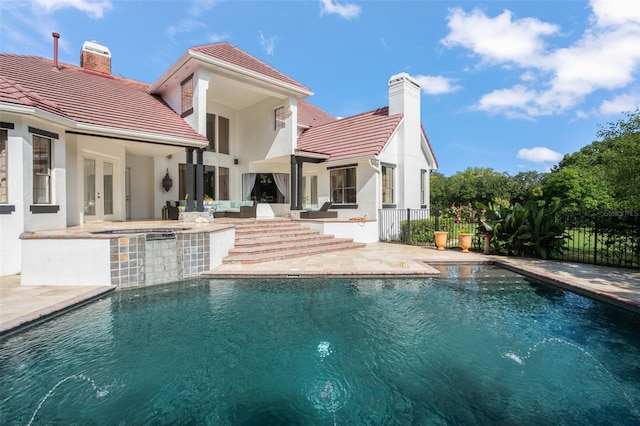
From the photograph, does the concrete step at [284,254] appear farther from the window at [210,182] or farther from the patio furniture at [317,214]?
the window at [210,182]

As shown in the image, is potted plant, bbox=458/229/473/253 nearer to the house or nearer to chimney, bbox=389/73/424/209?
the house

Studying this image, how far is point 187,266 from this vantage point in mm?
7535

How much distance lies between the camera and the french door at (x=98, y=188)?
1119cm

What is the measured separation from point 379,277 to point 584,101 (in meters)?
24.5

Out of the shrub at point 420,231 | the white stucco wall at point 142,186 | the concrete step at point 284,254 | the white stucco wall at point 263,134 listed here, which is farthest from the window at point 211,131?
the shrub at point 420,231

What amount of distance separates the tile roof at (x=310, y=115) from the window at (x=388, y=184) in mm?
7628

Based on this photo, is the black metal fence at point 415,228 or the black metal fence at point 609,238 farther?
the black metal fence at point 415,228

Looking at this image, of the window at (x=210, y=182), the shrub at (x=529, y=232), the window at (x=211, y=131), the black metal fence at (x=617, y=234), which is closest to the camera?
the black metal fence at (x=617, y=234)

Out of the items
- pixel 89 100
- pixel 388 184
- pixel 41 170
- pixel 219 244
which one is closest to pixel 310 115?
pixel 388 184

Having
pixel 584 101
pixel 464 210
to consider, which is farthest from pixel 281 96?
pixel 584 101

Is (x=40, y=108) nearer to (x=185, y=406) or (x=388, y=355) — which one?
(x=185, y=406)

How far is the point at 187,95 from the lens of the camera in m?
13.1

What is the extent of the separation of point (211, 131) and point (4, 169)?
9728 millimetres

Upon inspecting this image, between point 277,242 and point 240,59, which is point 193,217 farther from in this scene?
point 240,59
